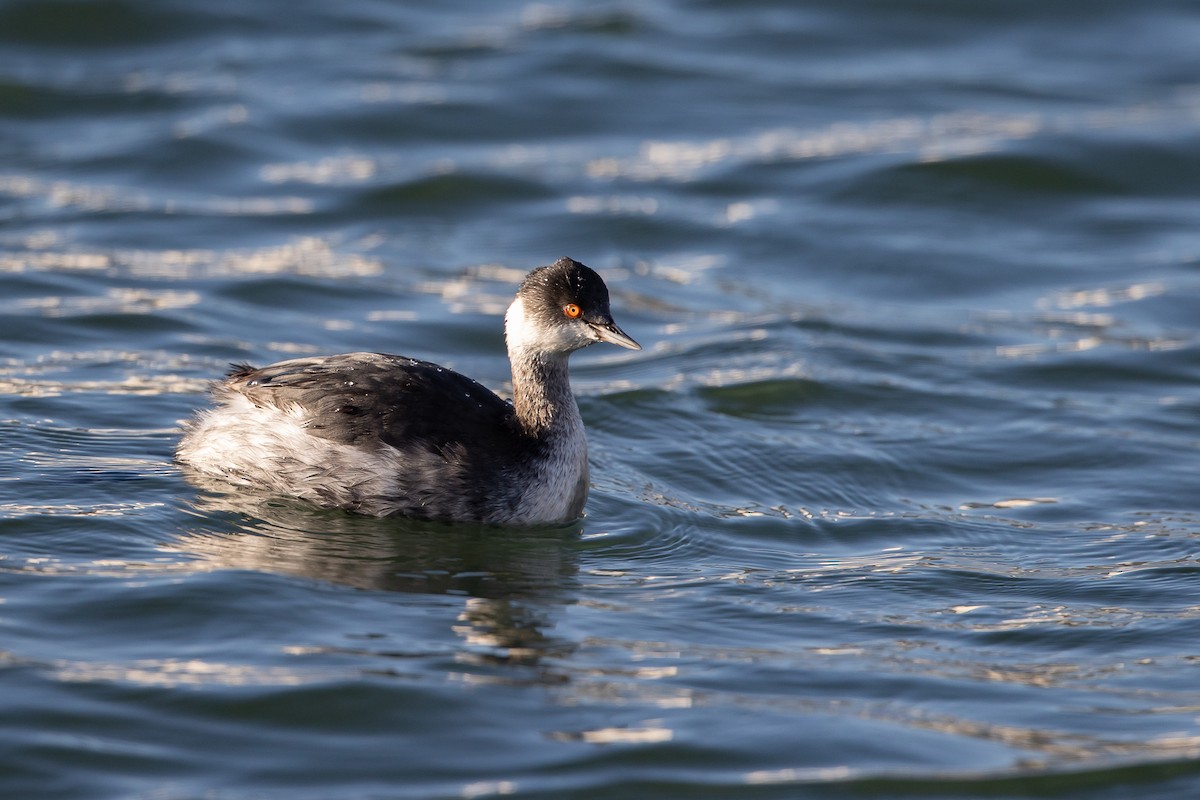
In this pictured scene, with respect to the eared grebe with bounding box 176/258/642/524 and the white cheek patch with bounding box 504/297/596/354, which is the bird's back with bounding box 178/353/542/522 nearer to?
the eared grebe with bounding box 176/258/642/524

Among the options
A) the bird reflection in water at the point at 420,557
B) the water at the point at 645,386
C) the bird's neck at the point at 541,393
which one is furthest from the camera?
the bird's neck at the point at 541,393

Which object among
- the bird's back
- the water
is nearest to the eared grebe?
the bird's back

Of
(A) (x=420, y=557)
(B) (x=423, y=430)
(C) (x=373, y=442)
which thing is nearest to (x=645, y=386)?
(B) (x=423, y=430)

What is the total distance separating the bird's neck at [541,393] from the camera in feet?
28.3

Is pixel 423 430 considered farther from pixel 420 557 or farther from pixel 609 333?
pixel 609 333

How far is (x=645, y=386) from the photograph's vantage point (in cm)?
1109

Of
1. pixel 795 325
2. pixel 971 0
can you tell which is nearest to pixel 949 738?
pixel 795 325

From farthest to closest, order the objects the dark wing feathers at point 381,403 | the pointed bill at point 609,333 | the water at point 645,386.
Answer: the pointed bill at point 609,333, the dark wing feathers at point 381,403, the water at point 645,386

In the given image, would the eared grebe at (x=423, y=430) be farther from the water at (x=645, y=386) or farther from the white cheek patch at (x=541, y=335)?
Answer: the water at (x=645, y=386)

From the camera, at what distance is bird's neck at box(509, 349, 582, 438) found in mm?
8633

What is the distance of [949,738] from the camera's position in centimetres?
645

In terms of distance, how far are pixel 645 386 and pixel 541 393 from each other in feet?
8.08

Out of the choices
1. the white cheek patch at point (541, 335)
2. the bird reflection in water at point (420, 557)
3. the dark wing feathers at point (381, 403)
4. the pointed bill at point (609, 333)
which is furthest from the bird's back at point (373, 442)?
the pointed bill at point (609, 333)

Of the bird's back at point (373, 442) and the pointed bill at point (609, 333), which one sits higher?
the pointed bill at point (609, 333)
